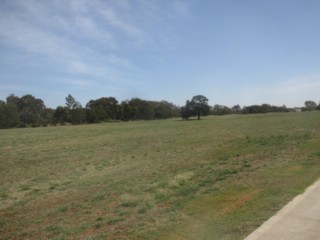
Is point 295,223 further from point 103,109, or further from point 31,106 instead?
point 31,106

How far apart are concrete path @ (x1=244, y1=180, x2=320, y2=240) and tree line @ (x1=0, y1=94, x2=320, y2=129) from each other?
88333 millimetres

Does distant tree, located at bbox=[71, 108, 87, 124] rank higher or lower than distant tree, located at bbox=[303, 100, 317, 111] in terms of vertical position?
lower

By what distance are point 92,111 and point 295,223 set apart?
113486mm

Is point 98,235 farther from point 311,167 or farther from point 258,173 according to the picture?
point 311,167

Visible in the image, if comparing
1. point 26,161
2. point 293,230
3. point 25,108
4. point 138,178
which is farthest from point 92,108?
point 293,230

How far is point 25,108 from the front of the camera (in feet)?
432

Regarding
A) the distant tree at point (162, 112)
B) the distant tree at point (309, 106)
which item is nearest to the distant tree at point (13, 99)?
the distant tree at point (162, 112)

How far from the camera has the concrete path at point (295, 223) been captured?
5715 millimetres

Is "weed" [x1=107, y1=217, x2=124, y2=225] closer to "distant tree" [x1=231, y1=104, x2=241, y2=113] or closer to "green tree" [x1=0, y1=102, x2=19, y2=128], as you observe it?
"green tree" [x1=0, y1=102, x2=19, y2=128]

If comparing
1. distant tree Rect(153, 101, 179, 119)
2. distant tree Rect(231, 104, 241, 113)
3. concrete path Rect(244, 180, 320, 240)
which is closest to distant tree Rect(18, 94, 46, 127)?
distant tree Rect(153, 101, 179, 119)

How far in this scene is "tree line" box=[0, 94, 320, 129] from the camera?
322 ft

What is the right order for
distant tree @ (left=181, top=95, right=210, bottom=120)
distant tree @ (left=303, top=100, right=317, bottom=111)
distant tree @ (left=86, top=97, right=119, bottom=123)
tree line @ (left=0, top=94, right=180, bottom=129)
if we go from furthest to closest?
distant tree @ (left=303, top=100, right=317, bottom=111) → distant tree @ (left=86, top=97, right=119, bottom=123) → tree line @ (left=0, top=94, right=180, bottom=129) → distant tree @ (left=181, top=95, right=210, bottom=120)

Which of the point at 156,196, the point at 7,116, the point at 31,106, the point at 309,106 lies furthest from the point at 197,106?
the point at 309,106

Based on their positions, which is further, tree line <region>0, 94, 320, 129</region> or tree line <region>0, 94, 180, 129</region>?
tree line <region>0, 94, 180, 129</region>
